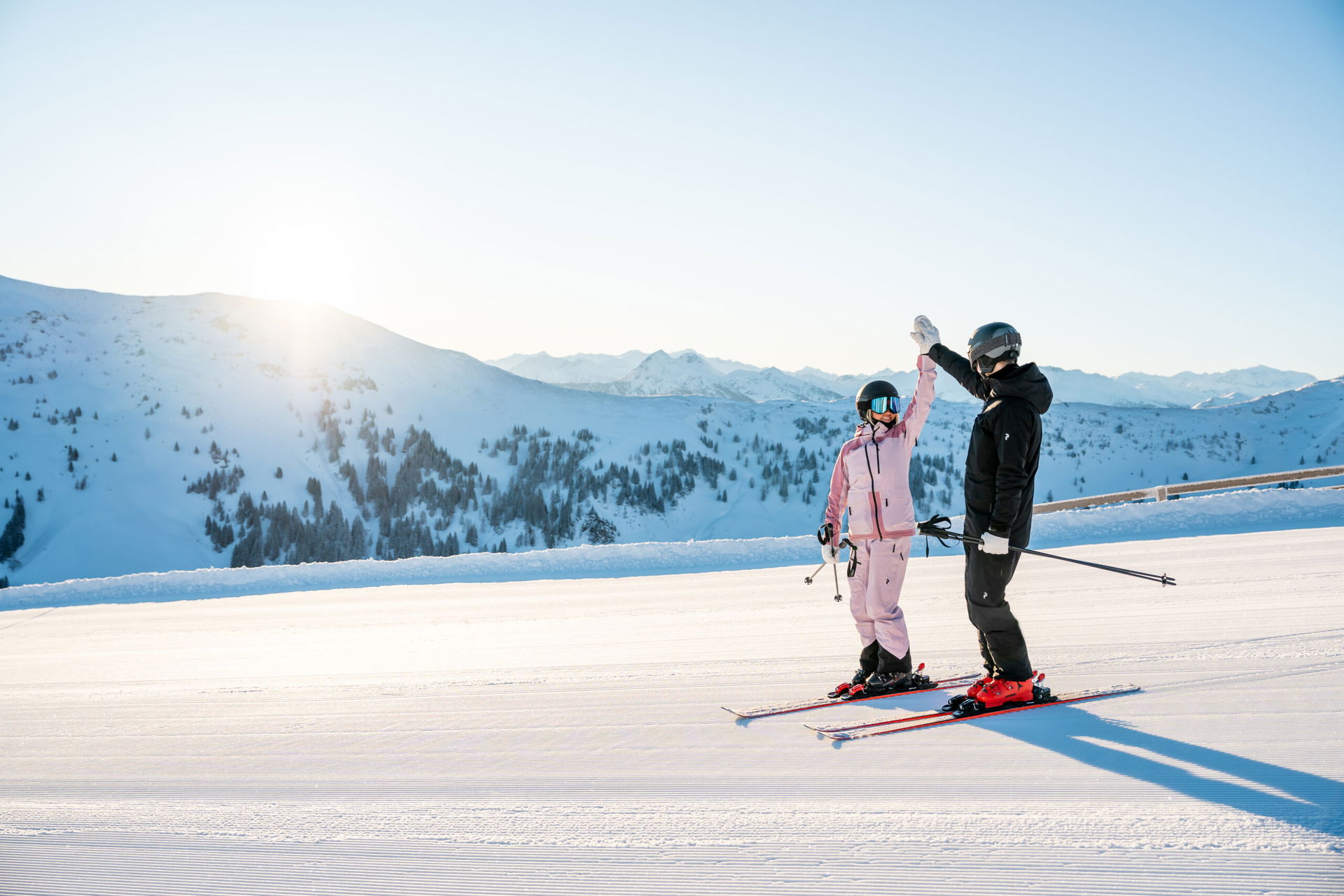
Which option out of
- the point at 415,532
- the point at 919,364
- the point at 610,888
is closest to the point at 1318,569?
the point at 919,364

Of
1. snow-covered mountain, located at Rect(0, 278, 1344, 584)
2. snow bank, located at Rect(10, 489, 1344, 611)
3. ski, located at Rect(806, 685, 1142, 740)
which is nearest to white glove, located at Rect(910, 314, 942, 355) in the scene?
ski, located at Rect(806, 685, 1142, 740)

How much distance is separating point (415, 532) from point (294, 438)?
16.5 metres

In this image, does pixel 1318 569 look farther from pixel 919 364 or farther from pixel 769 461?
pixel 769 461

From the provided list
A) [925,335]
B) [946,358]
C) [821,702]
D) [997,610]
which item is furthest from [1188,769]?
[925,335]

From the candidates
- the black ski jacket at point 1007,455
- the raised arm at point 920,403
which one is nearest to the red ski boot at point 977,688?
the black ski jacket at point 1007,455

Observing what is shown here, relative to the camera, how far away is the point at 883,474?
4855mm

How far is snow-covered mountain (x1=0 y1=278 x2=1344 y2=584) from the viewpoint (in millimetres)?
42219

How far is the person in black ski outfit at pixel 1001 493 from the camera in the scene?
161 inches

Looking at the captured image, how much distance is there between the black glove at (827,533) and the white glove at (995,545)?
1.17 m

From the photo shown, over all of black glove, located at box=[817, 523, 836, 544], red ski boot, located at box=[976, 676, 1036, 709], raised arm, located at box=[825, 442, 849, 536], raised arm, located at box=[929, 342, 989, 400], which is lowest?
red ski boot, located at box=[976, 676, 1036, 709]

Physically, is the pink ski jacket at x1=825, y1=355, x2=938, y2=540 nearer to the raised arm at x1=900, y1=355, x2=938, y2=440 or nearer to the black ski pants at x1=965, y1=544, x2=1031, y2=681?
the raised arm at x1=900, y1=355, x2=938, y2=440

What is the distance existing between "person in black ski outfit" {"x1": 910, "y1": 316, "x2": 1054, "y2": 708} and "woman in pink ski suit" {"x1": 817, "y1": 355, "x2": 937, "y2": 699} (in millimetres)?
513

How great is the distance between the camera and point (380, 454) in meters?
55.3

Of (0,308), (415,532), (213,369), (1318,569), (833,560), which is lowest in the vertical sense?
Result: (415,532)
